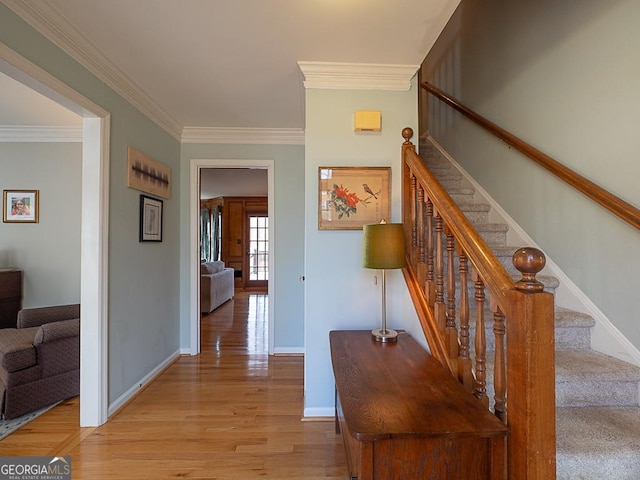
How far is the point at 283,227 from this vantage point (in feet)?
11.6

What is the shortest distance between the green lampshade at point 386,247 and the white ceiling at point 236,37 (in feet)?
3.77

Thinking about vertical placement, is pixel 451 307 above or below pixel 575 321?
above

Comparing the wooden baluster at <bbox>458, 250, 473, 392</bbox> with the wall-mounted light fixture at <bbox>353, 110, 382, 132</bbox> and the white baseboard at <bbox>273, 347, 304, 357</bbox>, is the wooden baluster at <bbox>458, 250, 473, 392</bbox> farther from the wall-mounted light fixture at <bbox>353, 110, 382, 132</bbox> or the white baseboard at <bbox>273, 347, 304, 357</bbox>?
the white baseboard at <bbox>273, 347, 304, 357</bbox>

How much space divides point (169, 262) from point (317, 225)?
1866mm

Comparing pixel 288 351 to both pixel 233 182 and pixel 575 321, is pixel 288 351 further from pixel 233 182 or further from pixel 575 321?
pixel 233 182

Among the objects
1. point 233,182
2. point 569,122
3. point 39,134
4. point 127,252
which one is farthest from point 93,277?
point 233,182

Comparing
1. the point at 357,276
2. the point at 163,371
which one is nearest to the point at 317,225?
the point at 357,276

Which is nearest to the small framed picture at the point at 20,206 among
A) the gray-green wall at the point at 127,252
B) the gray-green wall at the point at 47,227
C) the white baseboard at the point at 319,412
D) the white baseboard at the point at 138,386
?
the gray-green wall at the point at 47,227

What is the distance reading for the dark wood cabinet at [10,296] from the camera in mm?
3186

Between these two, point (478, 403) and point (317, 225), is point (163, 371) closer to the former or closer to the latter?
point (317, 225)

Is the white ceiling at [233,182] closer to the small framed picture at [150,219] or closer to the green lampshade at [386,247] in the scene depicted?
the small framed picture at [150,219]

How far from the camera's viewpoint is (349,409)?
43.1 inches

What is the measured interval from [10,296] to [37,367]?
59.4 inches

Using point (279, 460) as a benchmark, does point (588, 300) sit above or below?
above
